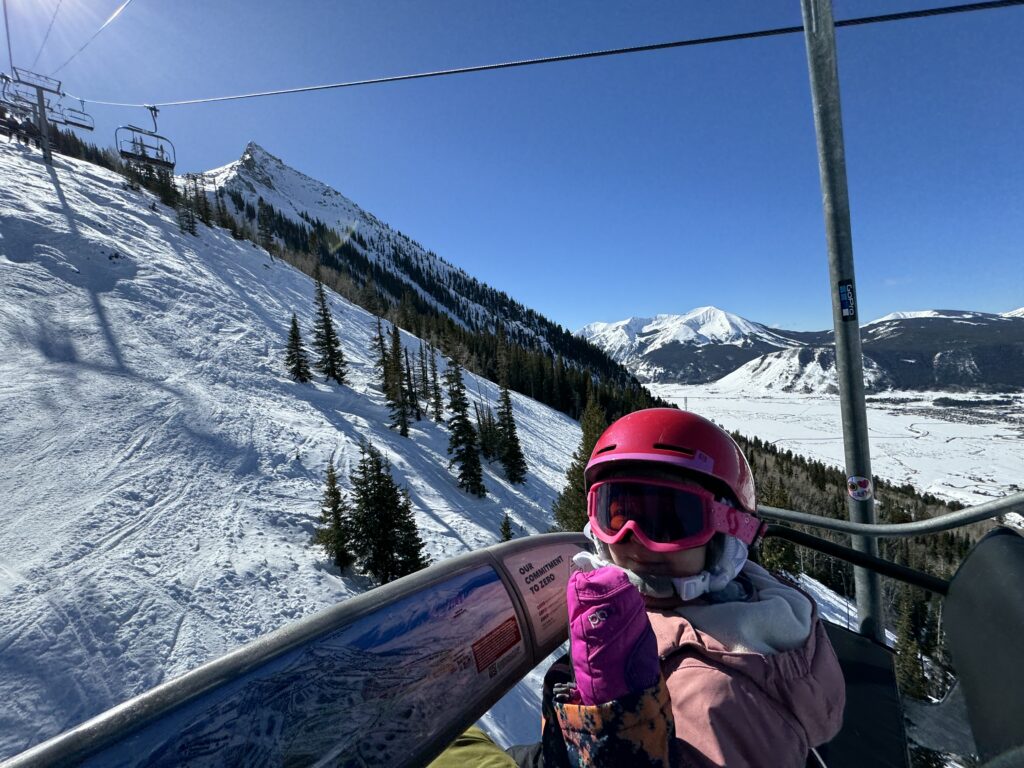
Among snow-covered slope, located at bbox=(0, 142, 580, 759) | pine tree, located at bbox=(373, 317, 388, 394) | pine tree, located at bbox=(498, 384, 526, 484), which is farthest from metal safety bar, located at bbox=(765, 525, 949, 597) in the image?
pine tree, located at bbox=(373, 317, 388, 394)

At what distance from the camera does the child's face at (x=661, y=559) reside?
88.7 inches

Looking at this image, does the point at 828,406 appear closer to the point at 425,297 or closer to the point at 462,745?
the point at 425,297

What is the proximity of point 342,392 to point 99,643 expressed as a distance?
83.5 feet

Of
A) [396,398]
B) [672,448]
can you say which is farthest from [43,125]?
[672,448]

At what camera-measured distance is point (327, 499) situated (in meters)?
16.4

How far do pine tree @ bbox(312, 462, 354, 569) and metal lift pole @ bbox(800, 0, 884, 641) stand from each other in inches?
587

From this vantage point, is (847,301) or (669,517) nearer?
Answer: (669,517)

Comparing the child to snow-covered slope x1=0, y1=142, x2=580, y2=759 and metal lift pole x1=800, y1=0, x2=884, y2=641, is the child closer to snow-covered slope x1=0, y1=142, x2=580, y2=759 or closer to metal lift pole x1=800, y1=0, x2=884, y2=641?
metal lift pole x1=800, y1=0, x2=884, y2=641

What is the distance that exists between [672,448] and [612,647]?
1110 mm

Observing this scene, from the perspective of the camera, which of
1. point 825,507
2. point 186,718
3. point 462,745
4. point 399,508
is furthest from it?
point 825,507

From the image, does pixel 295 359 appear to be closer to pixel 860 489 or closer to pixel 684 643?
pixel 860 489

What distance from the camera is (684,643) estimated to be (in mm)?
1816

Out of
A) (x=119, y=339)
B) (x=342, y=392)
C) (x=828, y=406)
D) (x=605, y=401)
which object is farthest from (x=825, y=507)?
(x=828, y=406)

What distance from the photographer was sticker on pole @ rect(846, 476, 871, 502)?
125 inches
